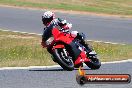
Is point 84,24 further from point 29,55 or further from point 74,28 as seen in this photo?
point 29,55

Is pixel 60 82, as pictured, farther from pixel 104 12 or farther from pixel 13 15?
pixel 104 12

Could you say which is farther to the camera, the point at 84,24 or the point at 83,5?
the point at 83,5

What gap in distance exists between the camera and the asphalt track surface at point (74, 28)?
930 cm

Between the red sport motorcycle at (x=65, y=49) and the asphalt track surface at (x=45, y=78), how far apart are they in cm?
132

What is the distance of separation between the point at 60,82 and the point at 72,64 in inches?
116

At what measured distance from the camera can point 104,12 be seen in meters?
35.6

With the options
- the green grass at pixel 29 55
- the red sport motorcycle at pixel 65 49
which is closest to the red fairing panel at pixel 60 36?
the red sport motorcycle at pixel 65 49

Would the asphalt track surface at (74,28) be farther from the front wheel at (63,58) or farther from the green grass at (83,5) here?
the green grass at (83,5)

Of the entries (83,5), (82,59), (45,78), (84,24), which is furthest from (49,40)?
(83,5)

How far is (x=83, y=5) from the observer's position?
3775cm

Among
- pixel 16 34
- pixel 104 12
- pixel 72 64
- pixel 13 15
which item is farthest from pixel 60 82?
pixel 104 12

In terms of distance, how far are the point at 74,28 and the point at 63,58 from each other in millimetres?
20764

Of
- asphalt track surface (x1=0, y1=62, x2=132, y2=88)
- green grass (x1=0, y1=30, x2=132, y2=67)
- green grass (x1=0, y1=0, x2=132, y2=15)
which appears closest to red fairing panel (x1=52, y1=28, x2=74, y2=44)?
asphalt track surface (x1=0, y1=62, x2=132, y2=88)

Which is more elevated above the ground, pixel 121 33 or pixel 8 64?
pixel 8 64
